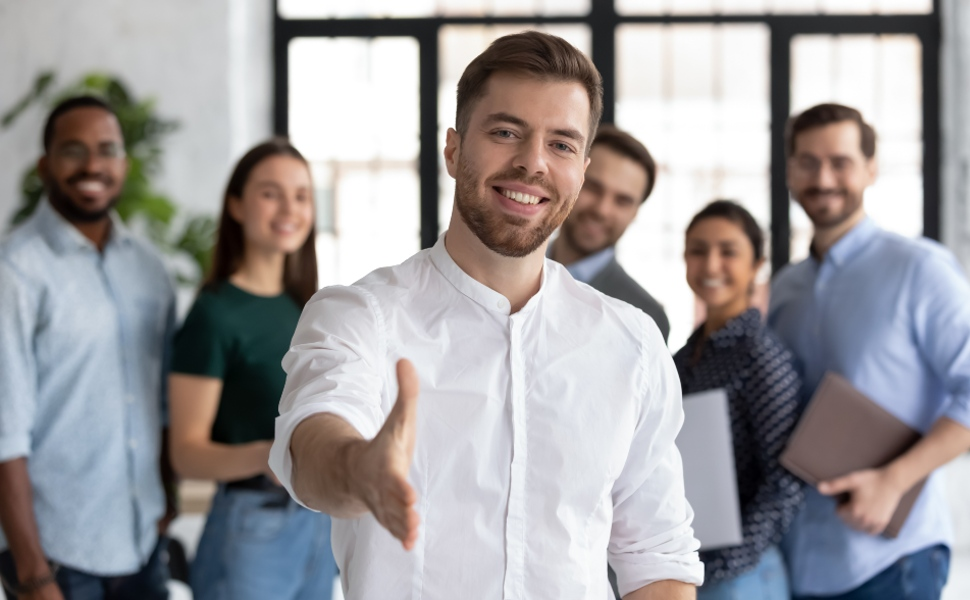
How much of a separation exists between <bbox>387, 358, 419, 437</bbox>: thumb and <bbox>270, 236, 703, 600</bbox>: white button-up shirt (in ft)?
0.79

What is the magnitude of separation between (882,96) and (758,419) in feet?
12.6

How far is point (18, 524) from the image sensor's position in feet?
7.48

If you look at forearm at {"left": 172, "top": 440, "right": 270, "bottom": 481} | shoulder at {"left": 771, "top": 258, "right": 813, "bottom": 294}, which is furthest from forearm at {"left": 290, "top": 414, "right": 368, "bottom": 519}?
shoulder at {"left": 771, "top": 258, "right": 813, "bottom": 294}

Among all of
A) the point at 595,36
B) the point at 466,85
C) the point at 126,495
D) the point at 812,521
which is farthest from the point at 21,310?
the point at 595,36

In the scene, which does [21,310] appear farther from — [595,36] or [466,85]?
[595,36]

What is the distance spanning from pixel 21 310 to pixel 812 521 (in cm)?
190

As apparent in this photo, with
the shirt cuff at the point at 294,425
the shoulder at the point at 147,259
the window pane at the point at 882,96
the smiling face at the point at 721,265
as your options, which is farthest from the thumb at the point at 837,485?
the window pane at the point at 882,96

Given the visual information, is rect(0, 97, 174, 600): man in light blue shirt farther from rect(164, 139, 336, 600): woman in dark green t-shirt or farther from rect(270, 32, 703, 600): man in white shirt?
rect(270, 32, 703, 600): man in white shirt

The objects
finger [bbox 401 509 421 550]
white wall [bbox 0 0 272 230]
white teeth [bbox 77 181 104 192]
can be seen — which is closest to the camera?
finger [bbox 401 509 421 550]

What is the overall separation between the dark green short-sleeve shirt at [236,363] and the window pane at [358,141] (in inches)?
121

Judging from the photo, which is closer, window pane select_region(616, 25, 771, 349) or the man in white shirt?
the man in white shirt

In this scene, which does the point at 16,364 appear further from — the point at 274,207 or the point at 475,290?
the point at 475,290

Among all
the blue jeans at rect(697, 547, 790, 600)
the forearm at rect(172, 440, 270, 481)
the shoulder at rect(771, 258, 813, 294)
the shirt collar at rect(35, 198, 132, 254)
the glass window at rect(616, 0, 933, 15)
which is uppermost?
the glass window at rect(616, 0, 933, 15)

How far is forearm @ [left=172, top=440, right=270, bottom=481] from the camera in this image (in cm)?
227
